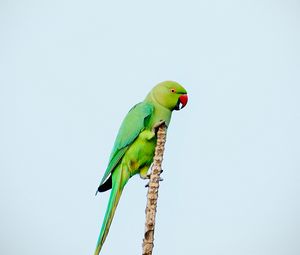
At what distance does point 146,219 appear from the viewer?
10.2ft

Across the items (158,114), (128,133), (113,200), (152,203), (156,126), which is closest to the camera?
(152,203)

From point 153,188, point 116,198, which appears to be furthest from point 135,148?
point 153,188

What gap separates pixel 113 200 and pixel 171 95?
1.46m

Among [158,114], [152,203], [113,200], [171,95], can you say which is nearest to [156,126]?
[158,114]

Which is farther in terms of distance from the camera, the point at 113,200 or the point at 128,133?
the point at 128,133

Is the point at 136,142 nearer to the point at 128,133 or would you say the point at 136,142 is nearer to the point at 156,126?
the point at 128,133

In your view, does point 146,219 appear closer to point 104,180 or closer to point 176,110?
point 104,180

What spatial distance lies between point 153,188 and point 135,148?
4.82 ft

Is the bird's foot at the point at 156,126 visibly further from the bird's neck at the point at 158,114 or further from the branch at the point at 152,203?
the branch at the point at 152,203

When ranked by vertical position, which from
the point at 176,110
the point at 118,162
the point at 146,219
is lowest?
the point at 146,219

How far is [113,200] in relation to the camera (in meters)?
4.23

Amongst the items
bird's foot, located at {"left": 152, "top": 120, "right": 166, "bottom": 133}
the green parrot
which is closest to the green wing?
the green parrot

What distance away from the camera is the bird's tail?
3738 mm

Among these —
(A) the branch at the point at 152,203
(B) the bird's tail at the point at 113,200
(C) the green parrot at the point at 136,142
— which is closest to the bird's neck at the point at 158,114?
(C) the green parrot at the point at 136,142
